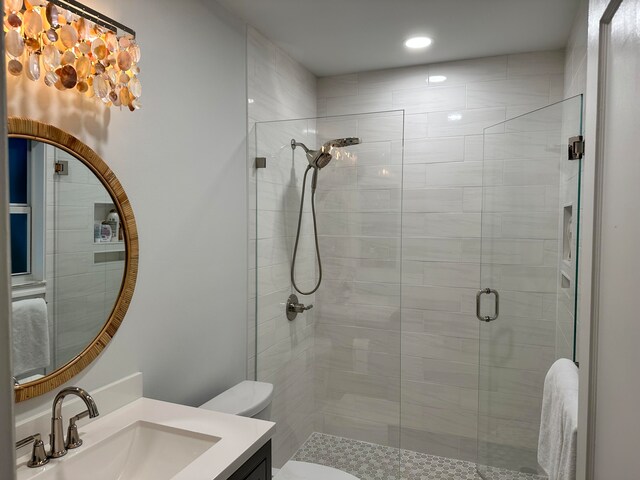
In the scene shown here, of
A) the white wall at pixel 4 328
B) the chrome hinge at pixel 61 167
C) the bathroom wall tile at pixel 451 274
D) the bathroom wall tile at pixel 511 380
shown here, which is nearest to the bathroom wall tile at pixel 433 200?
the bathroom wall tile at pixel 451 274

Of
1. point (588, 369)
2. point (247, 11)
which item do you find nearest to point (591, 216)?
point (588, 369)

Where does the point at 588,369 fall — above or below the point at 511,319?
above

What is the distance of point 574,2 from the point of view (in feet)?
6.83

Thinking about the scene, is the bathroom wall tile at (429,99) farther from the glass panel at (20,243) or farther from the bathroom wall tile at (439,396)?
the glass panel at (20,243)

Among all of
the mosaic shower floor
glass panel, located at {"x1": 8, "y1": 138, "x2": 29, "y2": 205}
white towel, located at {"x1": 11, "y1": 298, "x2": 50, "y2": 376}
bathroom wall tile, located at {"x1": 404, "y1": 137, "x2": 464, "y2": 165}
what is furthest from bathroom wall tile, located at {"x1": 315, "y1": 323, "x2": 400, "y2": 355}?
glass panel, located at {"x1": 8, "y1": 138, "x2": 29, "y2": 205}

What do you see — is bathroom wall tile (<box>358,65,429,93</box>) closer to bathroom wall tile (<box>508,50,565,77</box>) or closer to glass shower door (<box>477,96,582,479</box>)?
bathroom wall tile (<box>508,50,565,77</box>)

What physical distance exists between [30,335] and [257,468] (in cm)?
79

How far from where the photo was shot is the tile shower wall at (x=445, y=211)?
2.77m

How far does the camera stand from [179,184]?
188 cm

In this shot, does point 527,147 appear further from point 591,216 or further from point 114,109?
point 114,109

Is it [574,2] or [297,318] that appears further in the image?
[297,318]

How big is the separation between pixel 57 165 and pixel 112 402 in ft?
2.68

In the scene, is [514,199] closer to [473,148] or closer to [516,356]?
[473,148]

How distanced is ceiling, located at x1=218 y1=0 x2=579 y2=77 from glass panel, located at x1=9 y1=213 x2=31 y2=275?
143cm
